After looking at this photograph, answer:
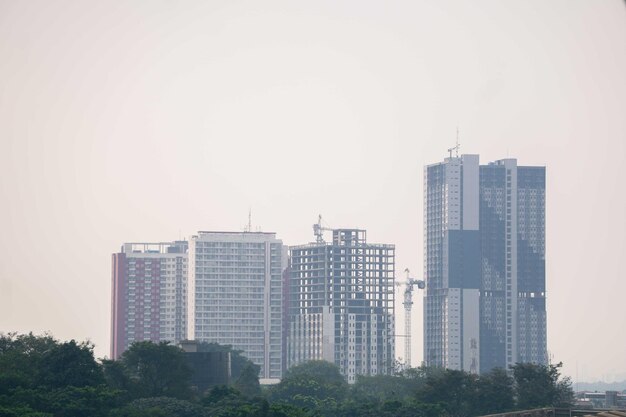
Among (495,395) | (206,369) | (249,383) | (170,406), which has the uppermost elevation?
(206,369)

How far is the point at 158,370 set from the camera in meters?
106

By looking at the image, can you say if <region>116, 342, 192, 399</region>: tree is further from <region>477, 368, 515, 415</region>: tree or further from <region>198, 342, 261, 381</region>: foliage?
<region>198, 342, 261, 381</region>: foliage

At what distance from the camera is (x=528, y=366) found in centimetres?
11719

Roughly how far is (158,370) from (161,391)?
7.20ft

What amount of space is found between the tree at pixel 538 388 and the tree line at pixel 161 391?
0.25 feet

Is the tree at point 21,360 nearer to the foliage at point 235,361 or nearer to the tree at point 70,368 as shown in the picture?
the tree at point 70,368

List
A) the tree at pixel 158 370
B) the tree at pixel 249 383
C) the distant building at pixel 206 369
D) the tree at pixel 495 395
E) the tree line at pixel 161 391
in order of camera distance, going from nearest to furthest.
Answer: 1. the tree line at pixel 161 391
2. the tree at pixel 158 370
3. the tree at pixel 495 395
4. the distant building at pixel 206 369
5. the tree at pixel 249 383

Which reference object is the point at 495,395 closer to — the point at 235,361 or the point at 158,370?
the point at 158,370

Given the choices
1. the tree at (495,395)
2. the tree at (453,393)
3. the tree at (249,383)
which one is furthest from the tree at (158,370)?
the tree at (249,383)

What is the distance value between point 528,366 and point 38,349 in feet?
124

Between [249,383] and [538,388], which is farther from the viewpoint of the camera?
[249,383]

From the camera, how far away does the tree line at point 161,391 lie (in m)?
83.4

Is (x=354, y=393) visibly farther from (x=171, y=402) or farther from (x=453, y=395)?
(x=171, y=402)

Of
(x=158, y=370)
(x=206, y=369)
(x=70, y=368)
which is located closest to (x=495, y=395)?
(x=206, y=369)
